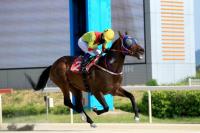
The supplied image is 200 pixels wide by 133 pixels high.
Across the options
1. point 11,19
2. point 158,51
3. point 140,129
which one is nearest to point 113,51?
point 140,129

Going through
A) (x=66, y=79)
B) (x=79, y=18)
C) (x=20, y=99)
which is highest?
(x=79, y=18)

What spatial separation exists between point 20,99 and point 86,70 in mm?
10268

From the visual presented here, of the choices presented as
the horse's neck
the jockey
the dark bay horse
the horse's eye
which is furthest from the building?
the horse's eye

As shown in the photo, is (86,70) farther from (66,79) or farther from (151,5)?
(151,5)

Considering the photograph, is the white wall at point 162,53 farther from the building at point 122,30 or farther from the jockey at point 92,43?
the jockey at point 92,43

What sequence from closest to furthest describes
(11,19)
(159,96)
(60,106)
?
(159,96)
(60,106)
(11,19)

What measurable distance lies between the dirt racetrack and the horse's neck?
1152 mm

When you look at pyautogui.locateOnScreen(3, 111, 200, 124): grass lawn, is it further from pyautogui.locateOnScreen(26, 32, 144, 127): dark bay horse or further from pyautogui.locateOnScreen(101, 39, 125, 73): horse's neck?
pyautogui.locateOnScreen(101, 39, 125, 73): horse's neck

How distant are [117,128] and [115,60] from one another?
1.59 meters

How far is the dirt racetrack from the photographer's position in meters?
11.1

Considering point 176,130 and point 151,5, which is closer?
point 176,130

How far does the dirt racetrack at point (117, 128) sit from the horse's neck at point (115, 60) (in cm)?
115

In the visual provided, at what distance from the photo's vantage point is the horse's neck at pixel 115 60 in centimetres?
1099

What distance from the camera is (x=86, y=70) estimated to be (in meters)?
11.4
